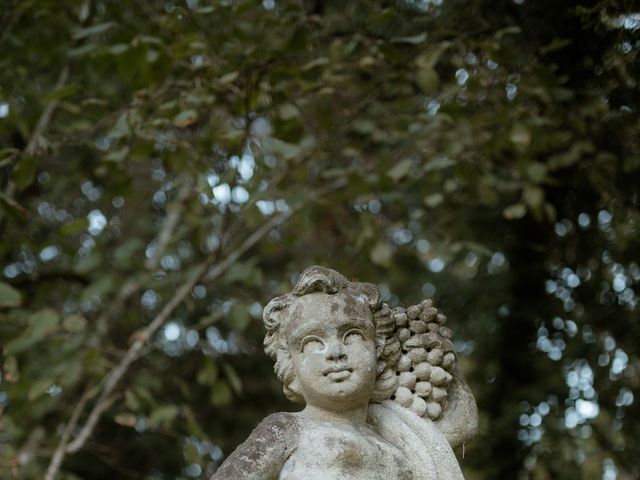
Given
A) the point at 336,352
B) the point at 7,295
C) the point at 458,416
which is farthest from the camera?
the point at 7,295

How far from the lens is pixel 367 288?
3.60 meters

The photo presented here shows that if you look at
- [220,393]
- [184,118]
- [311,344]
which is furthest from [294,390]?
[220,393]

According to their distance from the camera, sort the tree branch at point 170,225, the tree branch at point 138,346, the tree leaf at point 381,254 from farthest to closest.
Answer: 1. the tree branch at point 170,225
2. the tree leaf at point 381,254
3. the tree branch at point 138,346

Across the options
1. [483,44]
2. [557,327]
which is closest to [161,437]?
[557,327]

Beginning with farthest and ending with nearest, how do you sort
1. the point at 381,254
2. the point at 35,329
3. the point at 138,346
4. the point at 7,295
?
the point at 381,254, the point at 138,346, the point at 35,329, the point at 7,295

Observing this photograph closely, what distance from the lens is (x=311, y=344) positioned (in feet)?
11.3

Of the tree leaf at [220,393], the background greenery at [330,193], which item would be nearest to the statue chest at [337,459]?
the background greenery at [330,193]

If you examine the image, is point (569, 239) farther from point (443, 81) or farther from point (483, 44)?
point (483, 44)

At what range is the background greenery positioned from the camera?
5.80 meters

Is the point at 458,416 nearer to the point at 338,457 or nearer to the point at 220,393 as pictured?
the point at 338,457

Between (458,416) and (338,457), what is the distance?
0.61 m

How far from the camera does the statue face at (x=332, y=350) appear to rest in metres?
3.38

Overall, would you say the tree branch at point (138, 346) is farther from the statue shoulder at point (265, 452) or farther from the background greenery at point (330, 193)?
the statue shoulder at point (265, 452)

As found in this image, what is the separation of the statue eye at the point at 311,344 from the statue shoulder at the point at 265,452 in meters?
0.25
